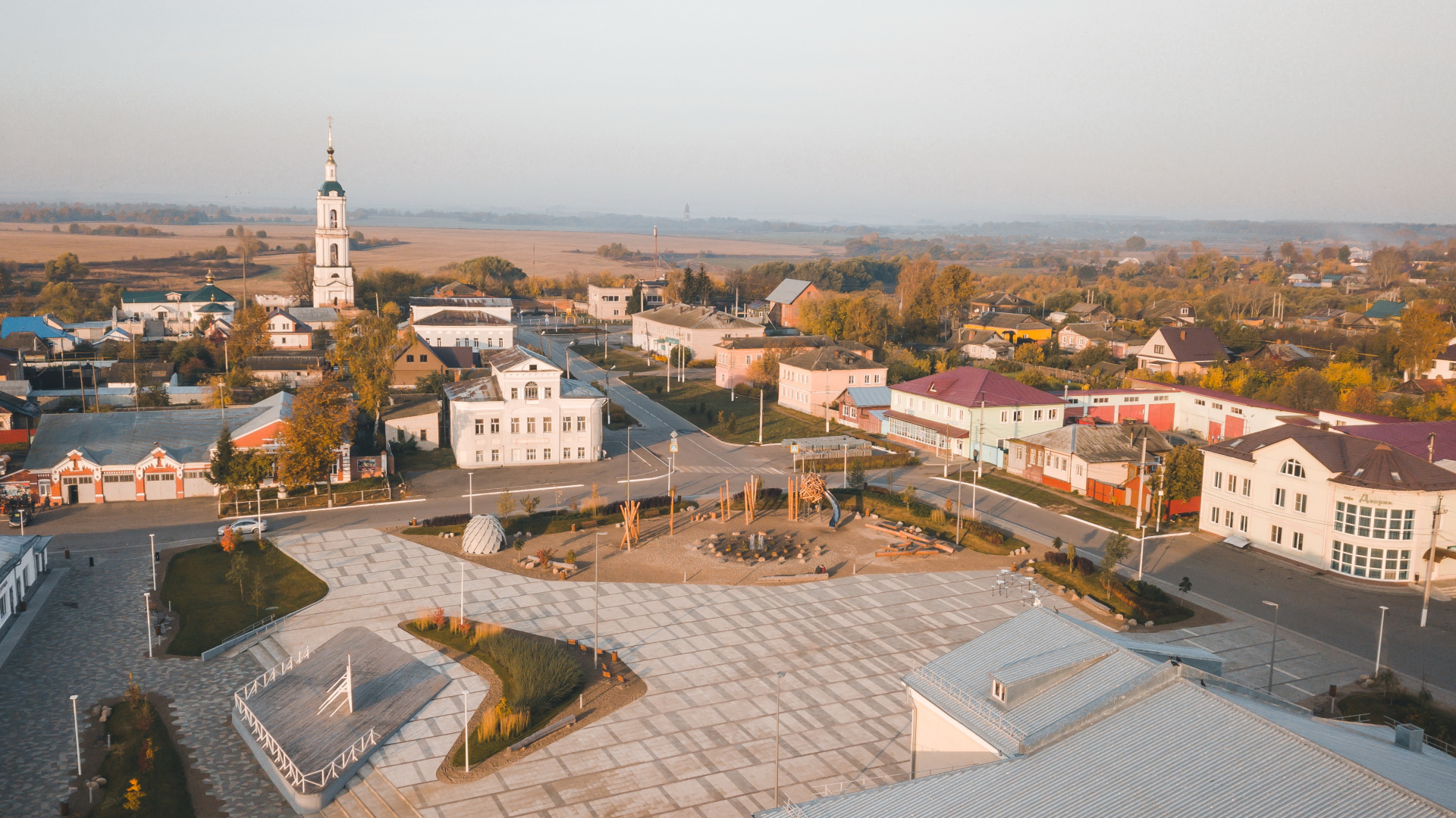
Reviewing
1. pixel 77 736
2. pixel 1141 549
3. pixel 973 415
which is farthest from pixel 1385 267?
pixel 77 736

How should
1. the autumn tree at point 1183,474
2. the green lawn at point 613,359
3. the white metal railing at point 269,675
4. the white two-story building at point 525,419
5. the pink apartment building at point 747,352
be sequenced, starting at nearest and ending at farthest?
the white metal railing at point 269,675 → the autumn tree at point 1183,474 → the white two-story building at point 525,419 → the pink apartment building at point 747,352 → the green lawn at point 613,359

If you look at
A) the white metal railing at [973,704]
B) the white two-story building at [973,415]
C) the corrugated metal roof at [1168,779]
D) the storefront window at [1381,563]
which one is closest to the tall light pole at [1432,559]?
the storefront window at [1381,563]

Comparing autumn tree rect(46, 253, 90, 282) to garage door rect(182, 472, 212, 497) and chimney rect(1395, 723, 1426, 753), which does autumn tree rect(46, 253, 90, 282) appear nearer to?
garage door rect(182, 472, 212, 497)

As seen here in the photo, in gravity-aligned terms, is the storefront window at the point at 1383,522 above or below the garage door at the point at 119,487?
above

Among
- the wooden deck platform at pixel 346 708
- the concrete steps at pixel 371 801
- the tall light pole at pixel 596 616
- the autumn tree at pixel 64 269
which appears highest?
the autumn tree at pixel 64 269

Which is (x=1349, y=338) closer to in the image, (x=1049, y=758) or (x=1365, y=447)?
(x=1365, y=447)

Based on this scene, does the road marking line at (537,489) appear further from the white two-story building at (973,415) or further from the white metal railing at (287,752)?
the white two-story building at (973,415)

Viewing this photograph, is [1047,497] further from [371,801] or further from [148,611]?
[148,611]
